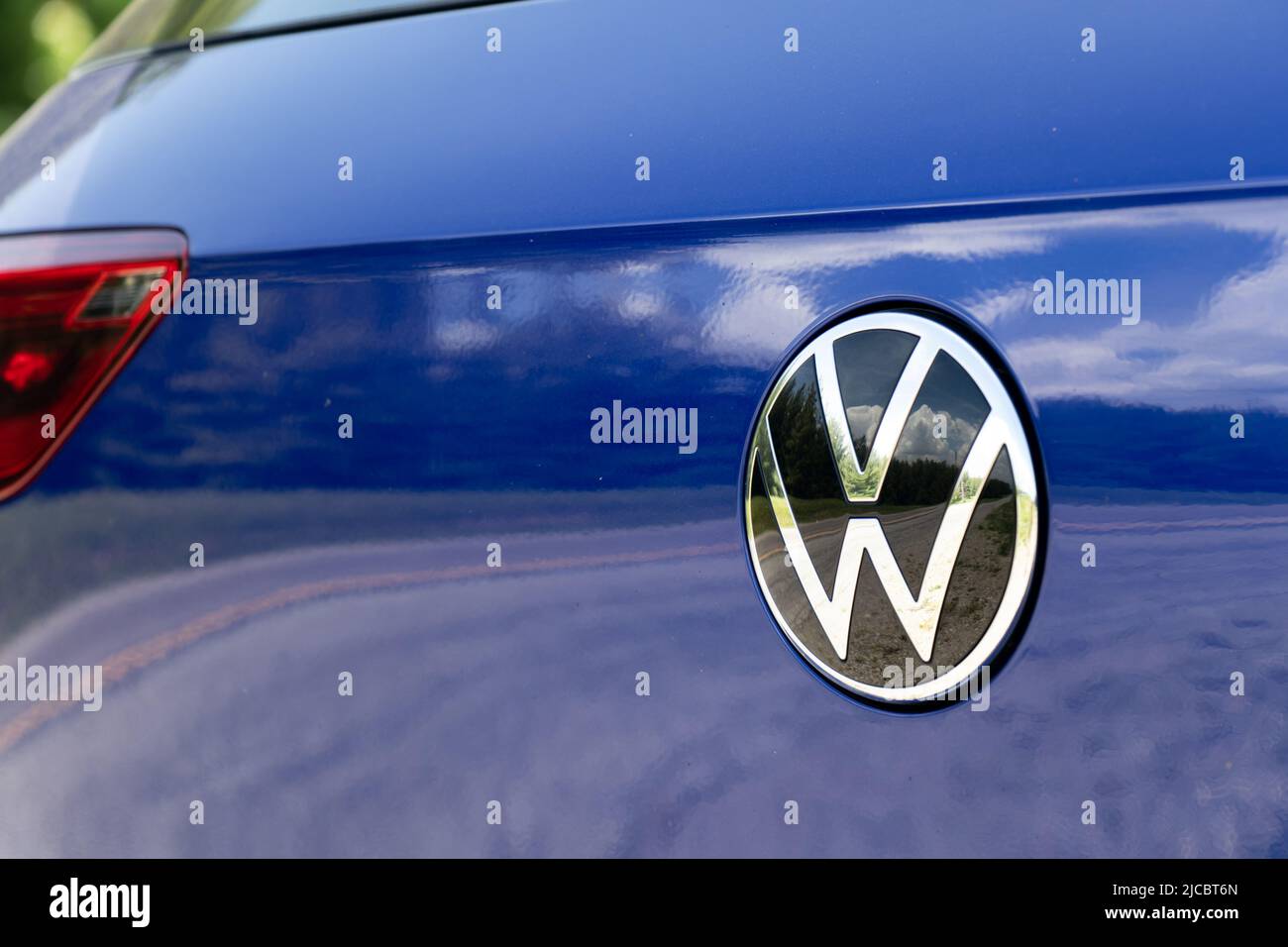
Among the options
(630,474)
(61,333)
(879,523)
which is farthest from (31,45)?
(879,523)

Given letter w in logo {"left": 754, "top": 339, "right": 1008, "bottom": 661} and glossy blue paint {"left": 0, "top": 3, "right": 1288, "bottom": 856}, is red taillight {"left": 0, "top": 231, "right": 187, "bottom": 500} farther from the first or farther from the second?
letter w in logo {"left": 754, "top": 339, "right": 1008, "bottom": 661}

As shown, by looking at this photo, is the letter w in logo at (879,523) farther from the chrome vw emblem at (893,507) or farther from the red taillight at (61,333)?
the red taillight at (61,333)

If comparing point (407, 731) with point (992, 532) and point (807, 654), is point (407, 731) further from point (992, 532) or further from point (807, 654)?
point (992, 532)

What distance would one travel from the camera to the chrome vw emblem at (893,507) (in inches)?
43.4

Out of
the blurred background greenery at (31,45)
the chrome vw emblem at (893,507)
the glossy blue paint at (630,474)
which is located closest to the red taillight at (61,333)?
the glossy blue paint at (630,474)

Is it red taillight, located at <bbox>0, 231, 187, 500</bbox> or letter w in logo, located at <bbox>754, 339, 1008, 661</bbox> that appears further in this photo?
red taillight, located at <bbox>0, 231, 187, 500</bbox>

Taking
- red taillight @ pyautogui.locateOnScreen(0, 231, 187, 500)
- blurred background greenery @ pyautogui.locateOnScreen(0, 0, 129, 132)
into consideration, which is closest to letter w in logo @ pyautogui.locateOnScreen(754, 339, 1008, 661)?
red taillight @ pyautogui.locateOnScreen(0, 231, 187, 500)

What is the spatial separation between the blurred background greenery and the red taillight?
35.8 ft

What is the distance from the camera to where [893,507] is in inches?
43.5

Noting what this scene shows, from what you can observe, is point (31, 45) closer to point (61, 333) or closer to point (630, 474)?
point (61, 333)

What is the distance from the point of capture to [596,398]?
3.83ft

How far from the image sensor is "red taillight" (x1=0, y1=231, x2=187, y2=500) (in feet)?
3.95

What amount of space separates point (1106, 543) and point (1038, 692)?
6.6 inches
